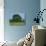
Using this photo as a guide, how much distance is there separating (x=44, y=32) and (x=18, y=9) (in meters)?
2.79

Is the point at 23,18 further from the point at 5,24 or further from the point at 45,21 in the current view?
the point at 45,21

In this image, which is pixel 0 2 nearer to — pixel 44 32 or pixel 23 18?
pixel 23 18

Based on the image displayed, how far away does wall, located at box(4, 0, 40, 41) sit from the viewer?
17.1 ft

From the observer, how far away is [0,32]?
5277mm

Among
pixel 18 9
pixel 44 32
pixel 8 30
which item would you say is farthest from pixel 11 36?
→ pixel 44 32

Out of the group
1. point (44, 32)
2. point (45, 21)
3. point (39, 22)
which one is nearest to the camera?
point (44, 32)

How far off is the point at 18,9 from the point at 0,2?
0.75 m

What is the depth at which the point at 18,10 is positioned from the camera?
5.26m

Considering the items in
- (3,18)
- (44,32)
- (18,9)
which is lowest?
(44,32)

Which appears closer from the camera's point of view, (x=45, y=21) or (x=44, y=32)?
(x=44, y=32)

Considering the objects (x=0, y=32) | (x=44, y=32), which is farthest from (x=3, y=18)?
(x=44, y=32)

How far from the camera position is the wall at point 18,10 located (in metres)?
5.23

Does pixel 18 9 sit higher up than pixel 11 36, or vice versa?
pixel 18 9

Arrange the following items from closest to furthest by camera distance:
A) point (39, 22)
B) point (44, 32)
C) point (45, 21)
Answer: point (44, 32) < point (45, 21) < point (39, 22)
